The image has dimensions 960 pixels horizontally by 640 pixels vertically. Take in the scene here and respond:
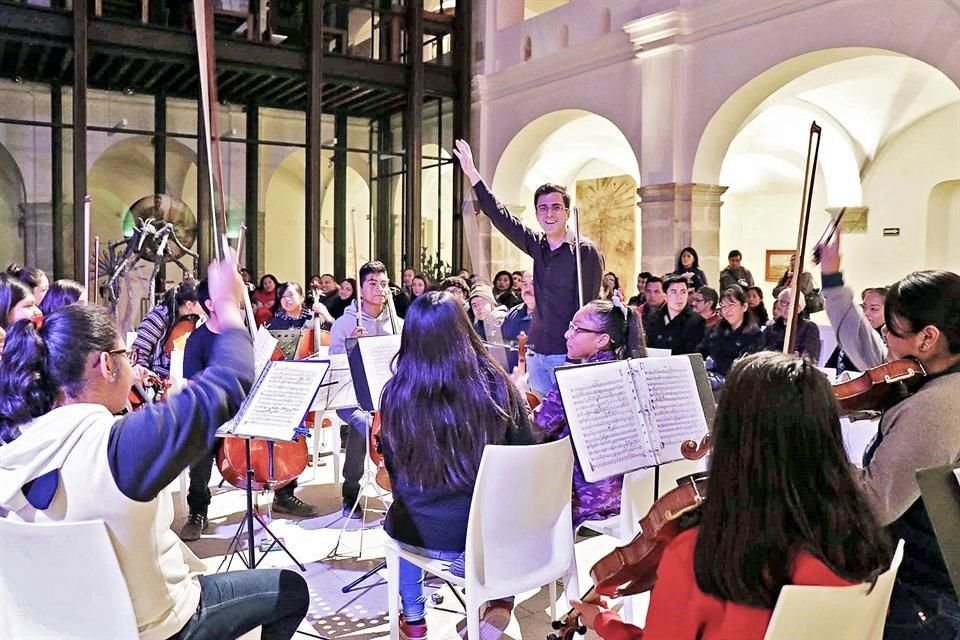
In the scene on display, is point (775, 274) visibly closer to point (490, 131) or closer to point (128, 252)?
point (490, 131)

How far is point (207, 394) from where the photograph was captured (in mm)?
1729

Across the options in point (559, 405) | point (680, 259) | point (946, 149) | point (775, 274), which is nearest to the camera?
point (559, 405)

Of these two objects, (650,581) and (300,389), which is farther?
(300,389)

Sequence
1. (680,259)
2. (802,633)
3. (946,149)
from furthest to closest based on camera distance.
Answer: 1. (946,149)
2. (680,259)
3. (802,633)

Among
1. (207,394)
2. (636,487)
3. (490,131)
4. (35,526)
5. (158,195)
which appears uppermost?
(490,131)

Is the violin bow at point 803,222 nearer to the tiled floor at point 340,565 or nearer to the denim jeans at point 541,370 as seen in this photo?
the tiled floor at point 340,565

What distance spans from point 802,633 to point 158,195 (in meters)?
12.2

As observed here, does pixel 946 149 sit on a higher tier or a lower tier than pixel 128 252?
higher

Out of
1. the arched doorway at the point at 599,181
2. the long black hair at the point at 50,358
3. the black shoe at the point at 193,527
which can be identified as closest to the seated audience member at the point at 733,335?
the black shoe at the point at 193,527

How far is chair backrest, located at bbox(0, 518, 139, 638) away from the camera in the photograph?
1667 millimetres

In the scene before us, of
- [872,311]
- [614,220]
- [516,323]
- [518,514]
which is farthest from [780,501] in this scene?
[614,220]

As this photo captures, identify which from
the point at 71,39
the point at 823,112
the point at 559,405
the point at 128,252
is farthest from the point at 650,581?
→ the point at 823,112

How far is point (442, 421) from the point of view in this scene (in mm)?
2557

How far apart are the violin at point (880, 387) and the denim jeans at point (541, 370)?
6.90ft
